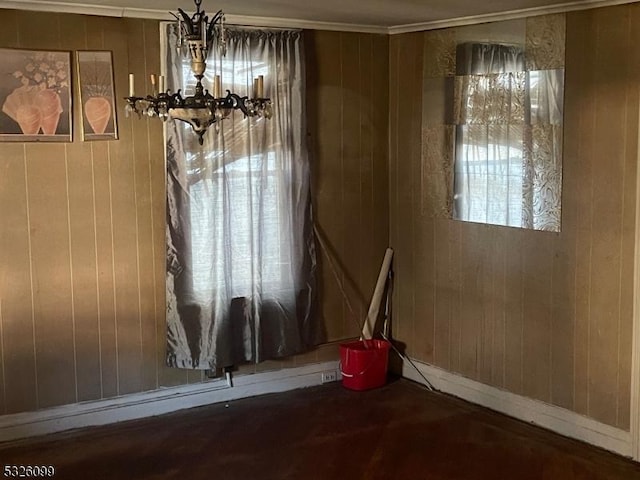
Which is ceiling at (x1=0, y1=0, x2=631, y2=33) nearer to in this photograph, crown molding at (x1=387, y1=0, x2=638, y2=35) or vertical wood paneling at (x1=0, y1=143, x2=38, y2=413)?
crown molding at (x1=387, y1=0, x2=638, y2=35)

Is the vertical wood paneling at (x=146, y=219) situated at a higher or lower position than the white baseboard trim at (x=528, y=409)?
higher

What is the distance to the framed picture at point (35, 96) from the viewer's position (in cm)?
408

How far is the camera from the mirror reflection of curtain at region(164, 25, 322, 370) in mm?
4559

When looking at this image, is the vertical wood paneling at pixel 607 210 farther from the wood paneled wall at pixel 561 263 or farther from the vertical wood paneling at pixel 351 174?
the vertical wood paneling at pixel 351 174

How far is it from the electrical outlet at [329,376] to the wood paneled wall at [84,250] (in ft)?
2.96

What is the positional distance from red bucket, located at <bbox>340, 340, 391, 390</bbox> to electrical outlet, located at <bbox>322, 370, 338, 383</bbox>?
0.37ft

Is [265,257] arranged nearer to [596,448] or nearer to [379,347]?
[379,347]

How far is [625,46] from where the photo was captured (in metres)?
3.84

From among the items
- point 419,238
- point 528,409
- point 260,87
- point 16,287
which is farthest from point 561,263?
point 16,287

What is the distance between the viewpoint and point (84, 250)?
4375 millimetres

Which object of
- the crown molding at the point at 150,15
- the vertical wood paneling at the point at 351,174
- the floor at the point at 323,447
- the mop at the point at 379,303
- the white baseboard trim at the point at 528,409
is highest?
the crown molding at the point at 150,15

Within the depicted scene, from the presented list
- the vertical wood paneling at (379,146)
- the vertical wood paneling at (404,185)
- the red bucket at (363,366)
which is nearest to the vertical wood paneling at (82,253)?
the red bucket at (363,366)

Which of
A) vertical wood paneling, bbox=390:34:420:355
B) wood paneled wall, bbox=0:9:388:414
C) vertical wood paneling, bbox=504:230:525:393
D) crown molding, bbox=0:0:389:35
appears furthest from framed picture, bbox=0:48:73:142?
vertical wood paneling, bbox=504:230:525:393

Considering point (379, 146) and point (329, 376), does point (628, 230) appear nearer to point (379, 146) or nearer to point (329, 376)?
point (379, 146)
